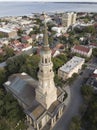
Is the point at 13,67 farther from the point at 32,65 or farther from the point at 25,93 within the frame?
the point at 25,93

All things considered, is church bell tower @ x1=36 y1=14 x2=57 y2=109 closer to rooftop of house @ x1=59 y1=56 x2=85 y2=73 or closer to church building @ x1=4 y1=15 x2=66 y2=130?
church building @ x1=4 y1=15 x2=66 y2=130

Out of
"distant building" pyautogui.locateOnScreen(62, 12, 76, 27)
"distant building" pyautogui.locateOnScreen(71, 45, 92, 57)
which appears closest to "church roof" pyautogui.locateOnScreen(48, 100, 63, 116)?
"distant building" pyautogui.locateOnScreen(71, 45, 92, 57)

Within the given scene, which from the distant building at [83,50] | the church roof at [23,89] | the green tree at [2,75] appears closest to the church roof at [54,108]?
the church roof at [23,89]

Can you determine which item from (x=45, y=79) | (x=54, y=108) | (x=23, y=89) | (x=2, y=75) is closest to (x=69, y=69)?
(x=23, y=89)

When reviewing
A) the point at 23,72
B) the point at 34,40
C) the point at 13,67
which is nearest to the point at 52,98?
the point at 23,72

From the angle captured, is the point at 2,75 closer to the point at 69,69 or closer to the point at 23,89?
the point at 23,89
